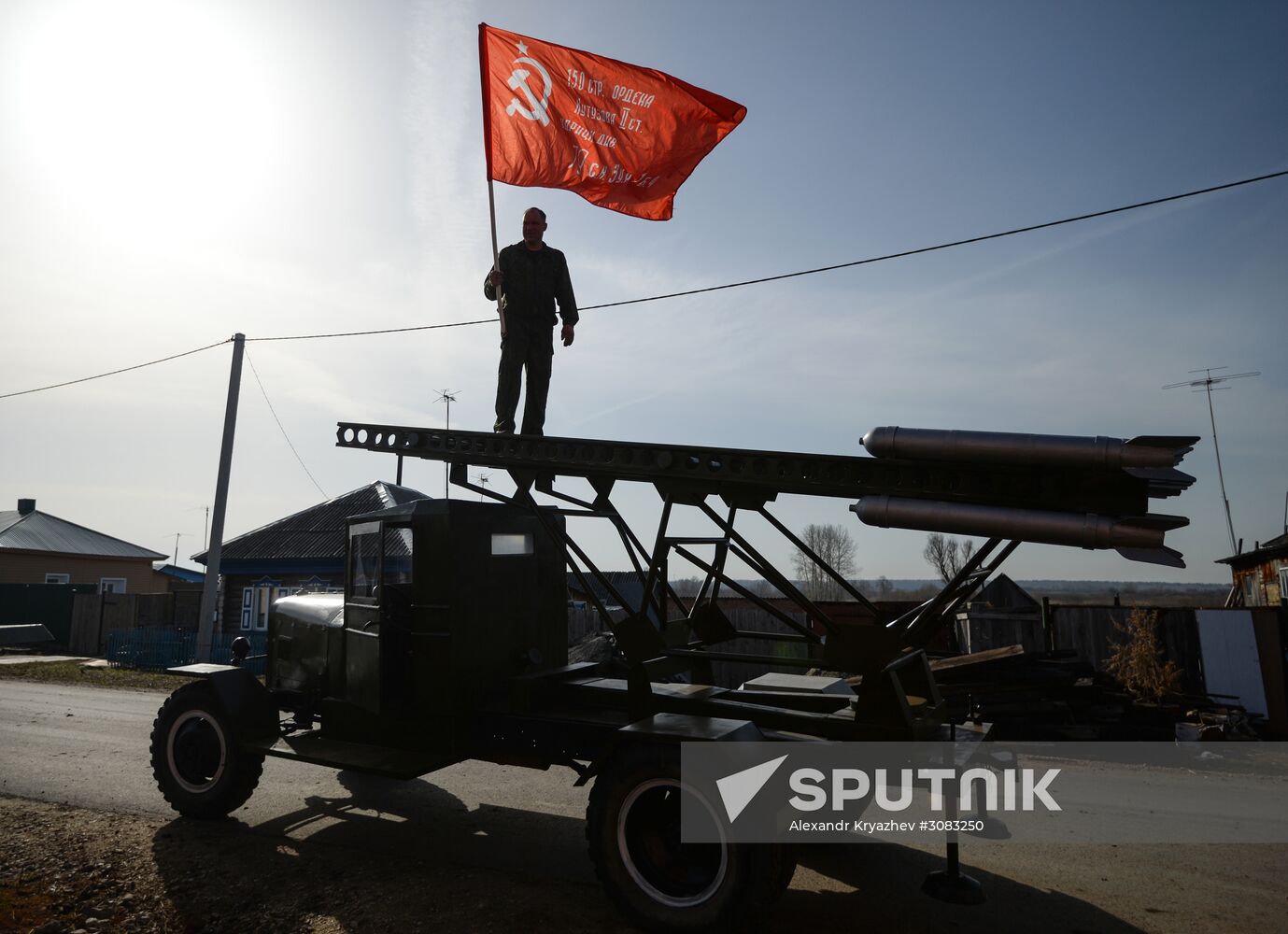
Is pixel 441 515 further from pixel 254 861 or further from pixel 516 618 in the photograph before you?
pixel 254 861

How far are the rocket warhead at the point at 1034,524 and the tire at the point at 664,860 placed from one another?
1.94 m

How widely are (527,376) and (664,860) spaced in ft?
13.8

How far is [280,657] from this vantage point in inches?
300

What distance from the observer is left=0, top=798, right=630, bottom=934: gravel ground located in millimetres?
4551

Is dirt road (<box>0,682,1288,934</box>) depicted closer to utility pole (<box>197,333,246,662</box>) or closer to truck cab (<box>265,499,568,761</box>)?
truck cab (<box>265,499,568,761</box>)

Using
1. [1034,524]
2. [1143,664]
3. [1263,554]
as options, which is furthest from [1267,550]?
[1034,524]

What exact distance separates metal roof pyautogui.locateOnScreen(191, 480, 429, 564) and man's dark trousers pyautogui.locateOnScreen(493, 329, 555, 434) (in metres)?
15.9

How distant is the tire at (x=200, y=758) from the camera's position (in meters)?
6.43

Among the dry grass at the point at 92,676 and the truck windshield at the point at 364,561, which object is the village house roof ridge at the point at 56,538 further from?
the truck windshield at the point at 364,561

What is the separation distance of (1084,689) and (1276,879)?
733 cm

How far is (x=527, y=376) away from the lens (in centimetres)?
698

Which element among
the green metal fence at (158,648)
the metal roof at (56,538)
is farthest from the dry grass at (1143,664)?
the metal roof at (56,538)

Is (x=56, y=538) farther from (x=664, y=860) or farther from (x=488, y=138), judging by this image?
(x=664, y=860)

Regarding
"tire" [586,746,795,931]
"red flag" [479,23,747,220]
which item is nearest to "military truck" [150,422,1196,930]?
"tire" [586,746,795,931]
